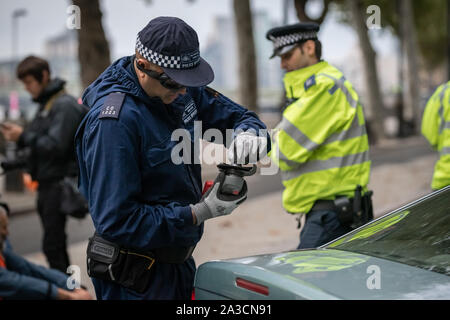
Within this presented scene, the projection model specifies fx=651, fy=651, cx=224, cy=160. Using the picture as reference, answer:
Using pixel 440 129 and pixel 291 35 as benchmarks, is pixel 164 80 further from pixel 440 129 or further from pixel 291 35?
pixel 440 129

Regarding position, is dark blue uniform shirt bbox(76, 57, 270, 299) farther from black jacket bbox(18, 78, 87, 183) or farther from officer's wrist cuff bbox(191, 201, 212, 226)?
black jacket bbox(18, 78, 87, 183)

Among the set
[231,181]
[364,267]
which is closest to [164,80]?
[231,181]

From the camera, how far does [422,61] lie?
6444 centimetres

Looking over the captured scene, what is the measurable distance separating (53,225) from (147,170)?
9.04 ft

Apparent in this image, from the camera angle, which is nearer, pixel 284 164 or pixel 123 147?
pixel 123 147

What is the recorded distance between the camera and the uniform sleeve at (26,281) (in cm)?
403

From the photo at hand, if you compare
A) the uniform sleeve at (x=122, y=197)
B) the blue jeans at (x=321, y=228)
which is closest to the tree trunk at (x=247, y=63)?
the blue jeans at (x=321, y=228)

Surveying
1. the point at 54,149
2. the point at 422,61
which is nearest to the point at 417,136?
the point at 54,149

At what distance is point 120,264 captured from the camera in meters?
2.64

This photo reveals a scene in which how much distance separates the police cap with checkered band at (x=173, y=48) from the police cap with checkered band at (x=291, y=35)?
145 cm

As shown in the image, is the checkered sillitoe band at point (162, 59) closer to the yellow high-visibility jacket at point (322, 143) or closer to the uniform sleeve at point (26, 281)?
the yellow high-visibility jacket at point (322, 143)

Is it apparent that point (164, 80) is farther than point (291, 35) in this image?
No
